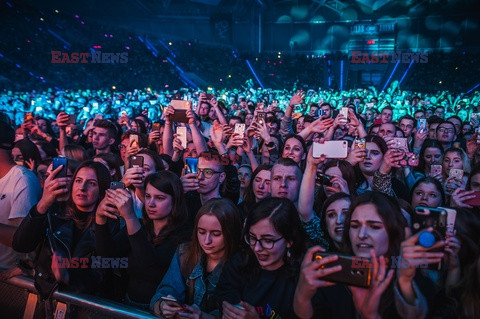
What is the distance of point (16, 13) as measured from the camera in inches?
800

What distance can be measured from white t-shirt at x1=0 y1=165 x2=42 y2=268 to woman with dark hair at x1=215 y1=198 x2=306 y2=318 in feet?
4.78

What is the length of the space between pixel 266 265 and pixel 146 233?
832 mm

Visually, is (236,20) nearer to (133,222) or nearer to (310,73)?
(310,73)

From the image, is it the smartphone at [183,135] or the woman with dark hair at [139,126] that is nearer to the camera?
the smartphone at [183,135]

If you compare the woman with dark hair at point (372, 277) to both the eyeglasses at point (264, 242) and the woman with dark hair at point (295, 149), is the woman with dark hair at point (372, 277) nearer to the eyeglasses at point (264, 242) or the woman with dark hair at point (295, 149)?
the eyeglasses at point (264, 242)

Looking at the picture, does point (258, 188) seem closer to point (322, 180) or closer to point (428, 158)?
point (322, 180)

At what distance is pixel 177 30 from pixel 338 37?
33.5 feet

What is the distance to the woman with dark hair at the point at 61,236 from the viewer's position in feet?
7.73

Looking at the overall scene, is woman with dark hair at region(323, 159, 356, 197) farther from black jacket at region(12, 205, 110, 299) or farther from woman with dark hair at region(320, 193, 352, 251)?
black jacket at region(12, 205, 110, 299)

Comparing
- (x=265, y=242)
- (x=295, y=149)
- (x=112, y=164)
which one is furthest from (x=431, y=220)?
(x=112, y=164)

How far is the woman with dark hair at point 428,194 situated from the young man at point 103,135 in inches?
131

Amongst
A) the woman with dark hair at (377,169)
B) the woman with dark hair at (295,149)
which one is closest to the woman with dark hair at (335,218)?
the woman with dark hair at (377,169)

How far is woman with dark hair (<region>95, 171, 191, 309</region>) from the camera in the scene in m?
2.65

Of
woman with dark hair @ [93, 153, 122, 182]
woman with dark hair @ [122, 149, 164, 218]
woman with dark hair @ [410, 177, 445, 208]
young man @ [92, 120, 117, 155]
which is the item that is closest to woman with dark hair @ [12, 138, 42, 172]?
woman with dark hair @ [93, 153, 122, 182]
